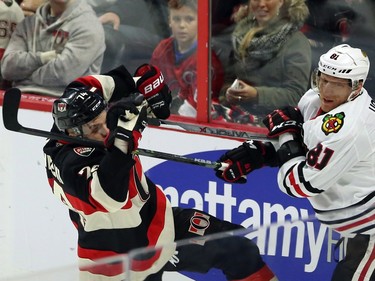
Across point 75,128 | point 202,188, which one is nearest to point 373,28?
point 202,188

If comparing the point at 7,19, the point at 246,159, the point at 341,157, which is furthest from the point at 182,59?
the point at 341,157

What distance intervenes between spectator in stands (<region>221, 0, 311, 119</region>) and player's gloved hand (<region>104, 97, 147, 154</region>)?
100 centimetres

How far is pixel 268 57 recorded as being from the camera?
4.24 meters

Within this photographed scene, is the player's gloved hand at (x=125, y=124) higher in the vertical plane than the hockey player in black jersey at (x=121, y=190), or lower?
higher

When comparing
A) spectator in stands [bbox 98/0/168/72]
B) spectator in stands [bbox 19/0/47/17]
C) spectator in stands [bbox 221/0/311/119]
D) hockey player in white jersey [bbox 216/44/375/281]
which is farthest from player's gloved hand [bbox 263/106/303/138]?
spectator in stands [bbox 19/0/47/17]

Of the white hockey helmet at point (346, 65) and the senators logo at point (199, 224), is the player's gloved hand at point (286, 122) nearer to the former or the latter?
the white hockey helmet at point (346, 65)

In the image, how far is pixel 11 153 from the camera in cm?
459

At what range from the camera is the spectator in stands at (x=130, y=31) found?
4438mm

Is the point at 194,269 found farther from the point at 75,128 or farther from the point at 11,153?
the point at 11,153

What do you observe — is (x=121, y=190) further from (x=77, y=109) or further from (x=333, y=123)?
(x=333, y=123)

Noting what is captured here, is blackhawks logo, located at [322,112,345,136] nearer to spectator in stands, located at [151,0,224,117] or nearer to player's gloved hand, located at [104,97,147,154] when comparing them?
player's gloved hand, located at [104,97,147,154]

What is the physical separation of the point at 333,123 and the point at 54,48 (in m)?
1.87

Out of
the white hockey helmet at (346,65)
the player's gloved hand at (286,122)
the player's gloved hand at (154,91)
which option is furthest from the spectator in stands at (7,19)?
the white hockey helmet at (346,65)

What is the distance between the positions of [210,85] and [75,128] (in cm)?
100
